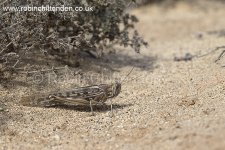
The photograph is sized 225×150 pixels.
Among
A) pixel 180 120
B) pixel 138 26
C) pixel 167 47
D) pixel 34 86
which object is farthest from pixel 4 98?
pixel 138 26

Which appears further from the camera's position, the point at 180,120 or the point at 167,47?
the point at 167,47

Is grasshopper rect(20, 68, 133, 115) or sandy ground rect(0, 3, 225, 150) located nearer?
sandy ground rect(0, 3, 225, 150)

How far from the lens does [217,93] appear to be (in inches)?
203

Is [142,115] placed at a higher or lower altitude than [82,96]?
lower

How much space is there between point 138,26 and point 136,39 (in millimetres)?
3369

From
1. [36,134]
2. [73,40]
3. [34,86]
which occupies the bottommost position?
[36,134]

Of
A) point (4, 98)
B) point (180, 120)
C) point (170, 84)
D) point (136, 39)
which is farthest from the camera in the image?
point (136, 39)

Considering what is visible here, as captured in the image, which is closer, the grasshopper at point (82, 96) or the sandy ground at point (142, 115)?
the sandy ground at point (142, 115)

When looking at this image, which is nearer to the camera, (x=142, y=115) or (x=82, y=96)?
(x=142, y=115)

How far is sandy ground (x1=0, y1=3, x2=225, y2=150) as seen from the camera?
413 cm

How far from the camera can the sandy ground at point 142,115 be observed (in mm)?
4129

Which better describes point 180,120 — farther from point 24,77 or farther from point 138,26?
point 138,26

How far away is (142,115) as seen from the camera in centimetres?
485

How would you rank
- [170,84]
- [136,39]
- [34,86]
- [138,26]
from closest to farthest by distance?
[34,86] < [170,84] < [136,39] < [138,26]
